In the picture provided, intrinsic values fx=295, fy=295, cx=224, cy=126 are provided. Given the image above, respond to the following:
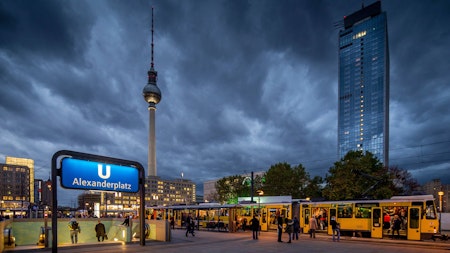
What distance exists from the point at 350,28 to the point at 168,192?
159 metres

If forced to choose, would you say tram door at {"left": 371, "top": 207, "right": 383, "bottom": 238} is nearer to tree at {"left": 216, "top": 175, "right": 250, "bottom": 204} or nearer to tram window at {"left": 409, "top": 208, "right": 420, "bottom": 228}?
tram window at {"left": 409, "top": 208, "right": 420, "bottom": 228}

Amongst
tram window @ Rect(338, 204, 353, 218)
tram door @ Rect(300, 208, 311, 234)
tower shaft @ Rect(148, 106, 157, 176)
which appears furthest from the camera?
tower shaft @ Rect(148, 106, 157, 176)

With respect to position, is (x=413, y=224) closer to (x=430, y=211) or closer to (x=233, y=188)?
(x=430, y=211)

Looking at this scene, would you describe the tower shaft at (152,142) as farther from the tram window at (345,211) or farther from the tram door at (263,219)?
the tram window at (345,211)

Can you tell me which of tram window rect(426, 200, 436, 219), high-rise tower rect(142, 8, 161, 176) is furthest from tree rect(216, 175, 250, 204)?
high-rise tower rect(142, 8, 161, 176)

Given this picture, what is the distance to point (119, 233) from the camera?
20875 mm

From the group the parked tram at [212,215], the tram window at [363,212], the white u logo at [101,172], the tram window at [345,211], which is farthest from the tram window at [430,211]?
the white u logo at [101,172]

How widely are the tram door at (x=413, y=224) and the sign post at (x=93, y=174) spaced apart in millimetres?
17901

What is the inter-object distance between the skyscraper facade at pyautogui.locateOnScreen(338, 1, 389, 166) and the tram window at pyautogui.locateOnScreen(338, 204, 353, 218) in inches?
5562

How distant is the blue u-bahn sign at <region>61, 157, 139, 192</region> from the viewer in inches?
561

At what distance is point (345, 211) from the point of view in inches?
932

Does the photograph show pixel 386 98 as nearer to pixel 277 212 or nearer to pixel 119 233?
pixel 277 212

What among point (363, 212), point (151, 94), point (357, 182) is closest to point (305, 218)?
point (363, 212)

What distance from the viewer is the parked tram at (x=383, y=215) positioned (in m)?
20.0
